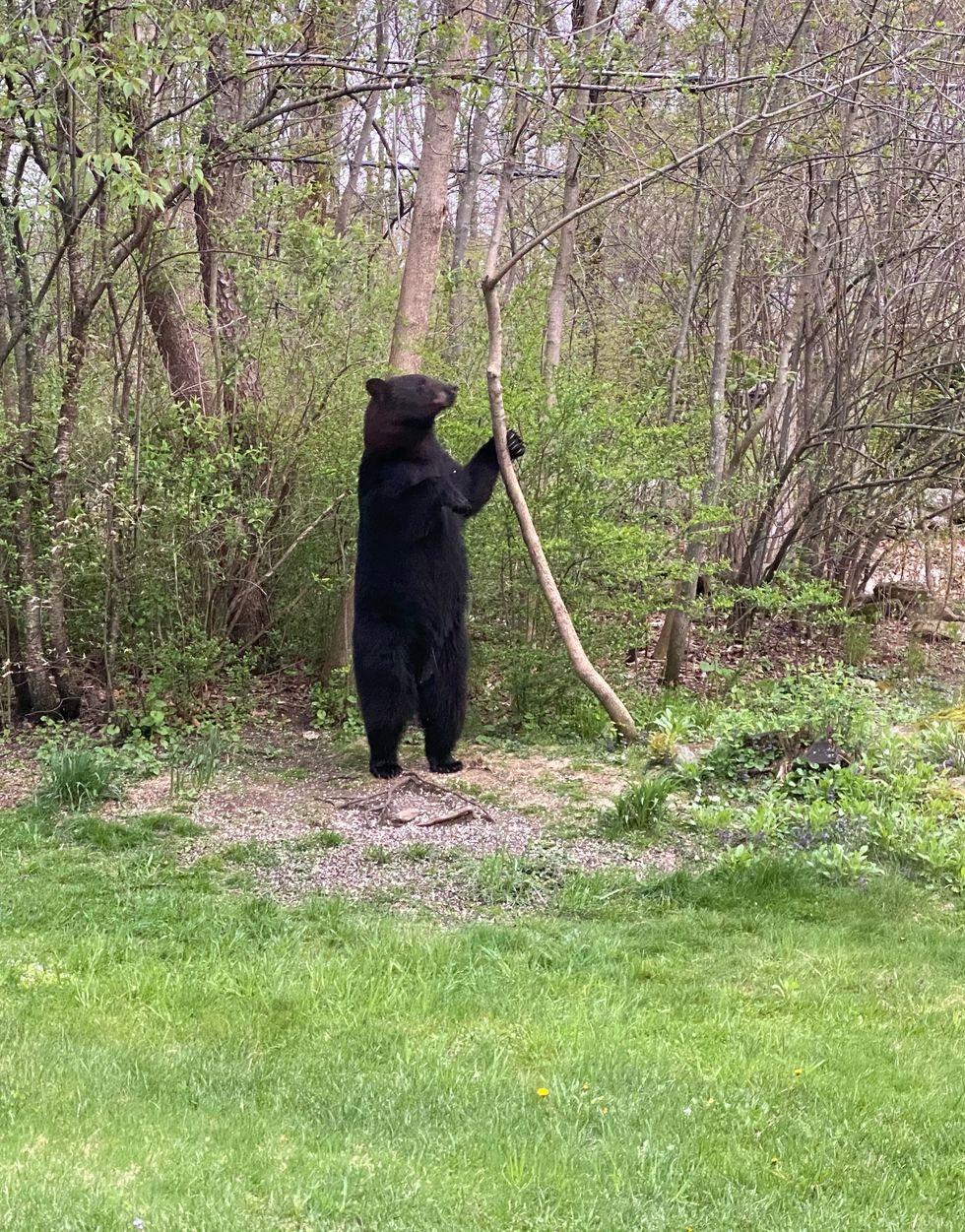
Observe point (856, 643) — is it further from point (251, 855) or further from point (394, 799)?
point (251, 855)

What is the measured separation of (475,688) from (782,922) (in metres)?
4.52

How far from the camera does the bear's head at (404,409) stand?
7133 mm

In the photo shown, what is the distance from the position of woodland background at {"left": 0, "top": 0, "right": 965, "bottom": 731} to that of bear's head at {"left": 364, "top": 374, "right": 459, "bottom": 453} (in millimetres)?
1065

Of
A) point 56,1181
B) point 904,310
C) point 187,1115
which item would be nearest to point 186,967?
point 187,1115

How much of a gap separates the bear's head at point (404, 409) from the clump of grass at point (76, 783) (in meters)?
2.75


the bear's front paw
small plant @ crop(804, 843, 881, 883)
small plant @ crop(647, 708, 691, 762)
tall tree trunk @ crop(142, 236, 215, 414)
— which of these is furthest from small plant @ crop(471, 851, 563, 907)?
tall tree trunk @ crop(142, 236, 215, 414)

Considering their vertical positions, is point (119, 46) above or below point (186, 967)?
above

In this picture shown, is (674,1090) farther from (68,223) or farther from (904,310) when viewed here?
(904,310)

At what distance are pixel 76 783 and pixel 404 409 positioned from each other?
3140 mm

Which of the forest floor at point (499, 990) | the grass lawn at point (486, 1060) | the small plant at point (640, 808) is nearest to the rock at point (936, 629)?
the forest floor at point (499, 990)

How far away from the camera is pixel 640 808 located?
256 inches

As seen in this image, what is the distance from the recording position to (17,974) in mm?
4711

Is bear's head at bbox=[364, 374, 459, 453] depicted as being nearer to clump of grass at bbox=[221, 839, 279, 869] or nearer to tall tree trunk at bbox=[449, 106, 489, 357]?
tall tree trunk at bbox=[449, 106, 489, 357]

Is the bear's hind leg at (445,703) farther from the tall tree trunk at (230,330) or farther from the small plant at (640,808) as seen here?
the tall tree trunk at (230,330)
